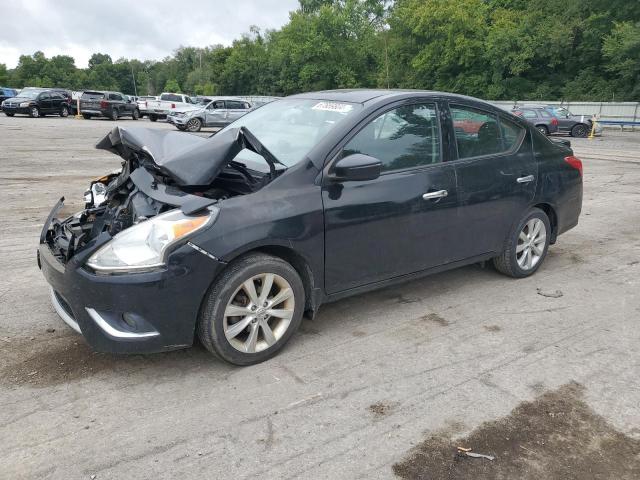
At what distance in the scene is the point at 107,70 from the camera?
122 meters

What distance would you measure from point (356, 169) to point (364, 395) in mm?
1379

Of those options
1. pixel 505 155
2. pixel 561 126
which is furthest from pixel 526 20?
pixel 505 155

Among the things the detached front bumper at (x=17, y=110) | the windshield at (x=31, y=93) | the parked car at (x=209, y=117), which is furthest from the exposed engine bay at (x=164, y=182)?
the windshield at (x=31, y=93)

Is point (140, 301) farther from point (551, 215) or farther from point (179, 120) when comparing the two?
point (179, 120)

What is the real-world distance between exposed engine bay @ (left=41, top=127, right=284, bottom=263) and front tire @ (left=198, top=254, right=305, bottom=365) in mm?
460

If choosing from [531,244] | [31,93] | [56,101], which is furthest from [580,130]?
[31,93]

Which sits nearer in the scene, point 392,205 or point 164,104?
point 392,205

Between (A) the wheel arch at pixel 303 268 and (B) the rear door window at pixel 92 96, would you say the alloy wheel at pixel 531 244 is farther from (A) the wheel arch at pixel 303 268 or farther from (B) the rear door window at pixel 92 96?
(B) the rear door window at pixel 92 96

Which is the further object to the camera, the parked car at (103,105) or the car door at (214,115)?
the parked car at (103,105)

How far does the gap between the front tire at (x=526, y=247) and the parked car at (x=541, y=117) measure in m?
23.5

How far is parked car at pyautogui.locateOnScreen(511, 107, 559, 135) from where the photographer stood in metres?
26.6

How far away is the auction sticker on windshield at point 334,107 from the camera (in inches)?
155

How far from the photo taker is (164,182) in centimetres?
359

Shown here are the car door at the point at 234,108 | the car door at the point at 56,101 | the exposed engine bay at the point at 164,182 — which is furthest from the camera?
the car door at the point at 56,101
